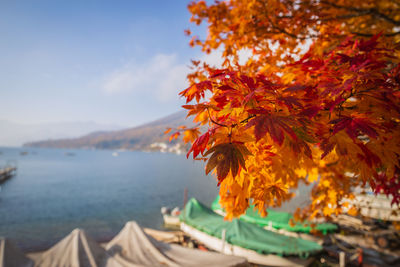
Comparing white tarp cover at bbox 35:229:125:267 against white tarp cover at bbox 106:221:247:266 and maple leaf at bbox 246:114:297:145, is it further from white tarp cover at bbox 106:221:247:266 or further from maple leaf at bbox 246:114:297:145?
maple leaf at bbox 246:114:297:145

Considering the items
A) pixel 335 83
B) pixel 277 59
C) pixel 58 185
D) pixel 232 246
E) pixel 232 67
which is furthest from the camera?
pixel 58 185

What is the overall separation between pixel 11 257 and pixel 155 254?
4.37 m

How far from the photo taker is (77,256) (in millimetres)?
6129

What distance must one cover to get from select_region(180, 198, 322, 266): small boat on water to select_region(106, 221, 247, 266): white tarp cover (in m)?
3.39

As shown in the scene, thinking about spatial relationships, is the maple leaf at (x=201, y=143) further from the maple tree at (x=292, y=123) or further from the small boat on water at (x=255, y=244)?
the small boat on water at (x=255, y=244)

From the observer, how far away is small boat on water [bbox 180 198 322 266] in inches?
337

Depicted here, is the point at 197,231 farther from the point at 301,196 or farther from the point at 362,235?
the point at 301,196

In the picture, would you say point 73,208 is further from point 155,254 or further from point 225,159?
point 225,159

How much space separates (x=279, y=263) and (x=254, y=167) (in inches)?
379

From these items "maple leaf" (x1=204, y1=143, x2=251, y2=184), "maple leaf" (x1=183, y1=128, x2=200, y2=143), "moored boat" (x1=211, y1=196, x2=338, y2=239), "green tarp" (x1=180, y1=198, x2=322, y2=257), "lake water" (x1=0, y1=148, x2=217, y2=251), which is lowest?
"lake water" (x1=0, y1=148, x2=217, y2=251)

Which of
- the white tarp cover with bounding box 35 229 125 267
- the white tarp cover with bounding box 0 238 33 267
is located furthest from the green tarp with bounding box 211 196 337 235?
the white tarp cover with bounding box 0 238 33 267

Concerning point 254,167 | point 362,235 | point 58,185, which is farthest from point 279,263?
point 58,185

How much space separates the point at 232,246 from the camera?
9.52 metres

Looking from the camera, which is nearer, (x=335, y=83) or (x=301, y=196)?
(x=335, y=83)
